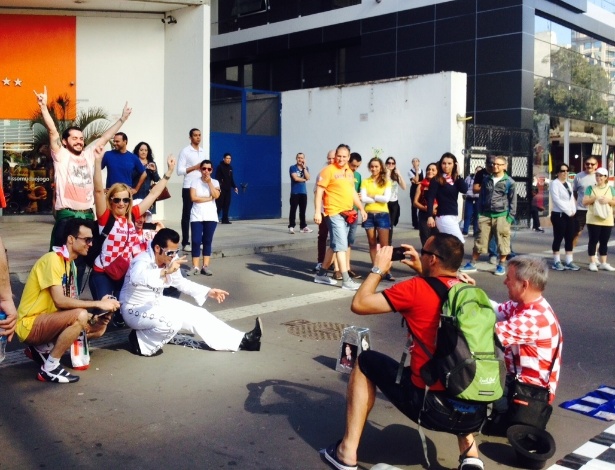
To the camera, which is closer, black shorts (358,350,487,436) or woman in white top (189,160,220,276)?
black shorts (358,350,487,436)

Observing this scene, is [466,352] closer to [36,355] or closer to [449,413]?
[449,413]

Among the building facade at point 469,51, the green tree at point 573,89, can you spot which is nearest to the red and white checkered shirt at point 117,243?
the building facade at point 469,51

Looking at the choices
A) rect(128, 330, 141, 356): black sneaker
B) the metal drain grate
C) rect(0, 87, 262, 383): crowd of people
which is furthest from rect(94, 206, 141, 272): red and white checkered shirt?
the metal drain grate

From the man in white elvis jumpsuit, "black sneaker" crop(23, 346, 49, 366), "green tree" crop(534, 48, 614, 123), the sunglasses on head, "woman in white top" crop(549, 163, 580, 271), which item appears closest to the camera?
"black sneaker" crop(23, 346, 49, 366)

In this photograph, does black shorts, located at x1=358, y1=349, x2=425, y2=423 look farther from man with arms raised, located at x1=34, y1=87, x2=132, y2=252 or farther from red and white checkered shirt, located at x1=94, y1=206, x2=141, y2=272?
man with arms raised, located at x1=34, y1=87, x2=132, y2=252

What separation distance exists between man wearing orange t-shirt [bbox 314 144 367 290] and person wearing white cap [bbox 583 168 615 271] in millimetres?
3907

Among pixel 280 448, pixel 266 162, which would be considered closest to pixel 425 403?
pixel 280 448

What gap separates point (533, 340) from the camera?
4637 millimetres

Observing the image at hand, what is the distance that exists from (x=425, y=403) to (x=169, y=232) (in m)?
3.12

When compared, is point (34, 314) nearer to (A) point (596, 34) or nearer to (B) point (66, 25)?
(B) point (66, 25)

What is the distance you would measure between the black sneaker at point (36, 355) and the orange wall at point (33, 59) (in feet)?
42.3

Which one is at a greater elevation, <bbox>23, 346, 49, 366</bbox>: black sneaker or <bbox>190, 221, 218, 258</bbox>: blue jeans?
<bbox>190, 221, 218, 258</bbox>: blue jeans

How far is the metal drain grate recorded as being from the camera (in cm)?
723

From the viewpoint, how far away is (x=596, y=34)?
24281 millimetres
